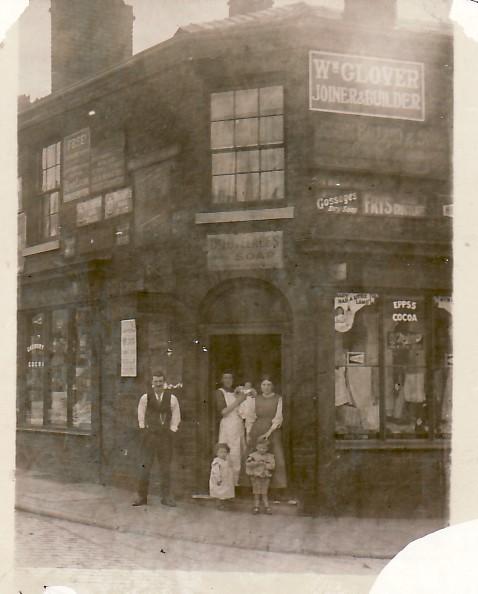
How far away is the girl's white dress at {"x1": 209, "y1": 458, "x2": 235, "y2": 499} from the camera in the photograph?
3.83m

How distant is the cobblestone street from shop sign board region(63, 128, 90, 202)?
1685mm

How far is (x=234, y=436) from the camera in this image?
386 cm

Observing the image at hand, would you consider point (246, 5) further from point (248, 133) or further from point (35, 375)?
point (35, 375)

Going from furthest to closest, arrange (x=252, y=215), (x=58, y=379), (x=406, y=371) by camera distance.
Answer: (x=58, y=379) → (x=406, y=371) → (x=252, y=215)

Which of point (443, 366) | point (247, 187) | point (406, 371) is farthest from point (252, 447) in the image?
point (247, 187)

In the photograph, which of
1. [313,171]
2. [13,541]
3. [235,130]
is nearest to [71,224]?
[235,130]

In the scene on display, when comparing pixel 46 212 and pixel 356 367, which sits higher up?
pixel 46 212

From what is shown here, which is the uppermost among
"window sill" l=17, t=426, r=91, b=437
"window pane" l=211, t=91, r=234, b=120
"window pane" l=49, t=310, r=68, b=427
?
"window pane" l=211, t=91, r=234, b=120

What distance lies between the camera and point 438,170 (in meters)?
3.93

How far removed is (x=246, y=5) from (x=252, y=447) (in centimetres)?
215

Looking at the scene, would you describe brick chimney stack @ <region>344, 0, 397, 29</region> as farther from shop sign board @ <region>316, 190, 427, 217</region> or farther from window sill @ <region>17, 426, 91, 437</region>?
window sill @ <region>17, 426, 91, 437</region>

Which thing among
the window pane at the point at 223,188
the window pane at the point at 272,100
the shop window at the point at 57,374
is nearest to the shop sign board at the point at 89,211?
the shop window at the point at 57,374

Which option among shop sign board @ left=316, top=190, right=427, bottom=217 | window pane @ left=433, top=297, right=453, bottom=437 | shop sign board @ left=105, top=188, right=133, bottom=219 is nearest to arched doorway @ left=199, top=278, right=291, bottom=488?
shop sign board @ left=316, top=190, right=427, bottom=217

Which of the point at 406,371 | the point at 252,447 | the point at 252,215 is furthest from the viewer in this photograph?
the point at 406,371
